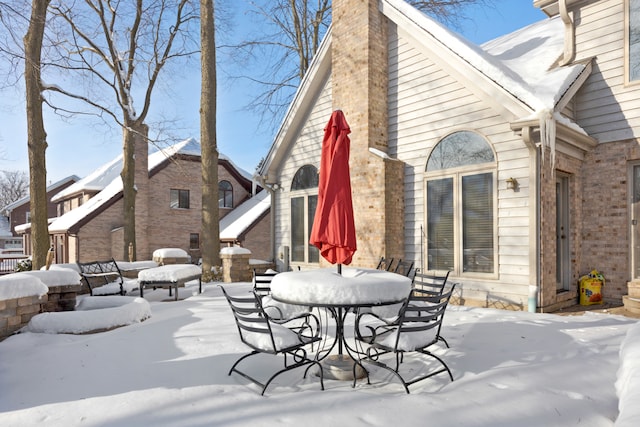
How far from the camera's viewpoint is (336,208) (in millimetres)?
4031

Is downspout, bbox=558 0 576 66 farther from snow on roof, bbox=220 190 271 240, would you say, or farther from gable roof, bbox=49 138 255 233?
gable roof, bbox=49 138 255 233

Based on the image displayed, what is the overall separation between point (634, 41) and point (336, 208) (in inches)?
272

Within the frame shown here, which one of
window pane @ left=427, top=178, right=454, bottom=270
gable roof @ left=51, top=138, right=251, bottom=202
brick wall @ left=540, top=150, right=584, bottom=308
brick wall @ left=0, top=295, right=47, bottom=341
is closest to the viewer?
brick wall @ left=0, top=295, right=47, bottom=341

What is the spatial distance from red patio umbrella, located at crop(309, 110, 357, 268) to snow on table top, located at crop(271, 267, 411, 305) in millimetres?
354

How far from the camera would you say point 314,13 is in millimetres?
18031

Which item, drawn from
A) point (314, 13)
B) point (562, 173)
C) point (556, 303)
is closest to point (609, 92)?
point (562, 173)

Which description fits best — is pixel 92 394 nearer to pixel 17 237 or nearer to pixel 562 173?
pixel 562 173

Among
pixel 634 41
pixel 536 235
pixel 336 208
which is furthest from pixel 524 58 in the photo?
pixel 336 208

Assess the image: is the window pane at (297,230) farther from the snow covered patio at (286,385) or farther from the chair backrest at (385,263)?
the snow covered patio at (286,385)

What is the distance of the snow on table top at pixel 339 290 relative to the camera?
11.4ft

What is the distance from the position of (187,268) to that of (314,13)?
14.6 meters

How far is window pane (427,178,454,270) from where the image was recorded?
7449mm

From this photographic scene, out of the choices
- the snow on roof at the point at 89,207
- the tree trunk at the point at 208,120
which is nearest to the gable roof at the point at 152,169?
the snow on roof at the point at 89,207

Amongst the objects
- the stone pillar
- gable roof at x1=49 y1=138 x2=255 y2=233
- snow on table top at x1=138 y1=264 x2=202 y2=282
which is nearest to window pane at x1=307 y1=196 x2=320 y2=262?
the stone pillar
